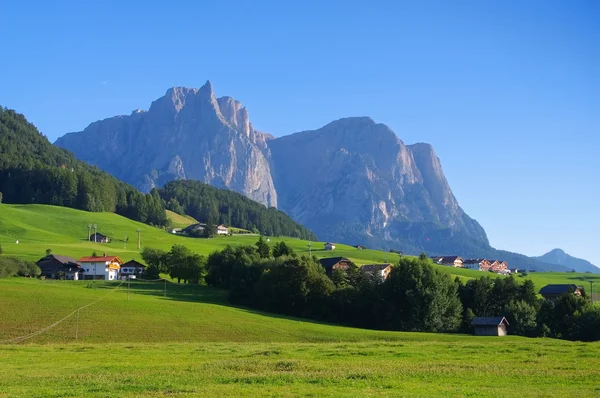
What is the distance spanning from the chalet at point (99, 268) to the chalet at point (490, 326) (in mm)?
72627

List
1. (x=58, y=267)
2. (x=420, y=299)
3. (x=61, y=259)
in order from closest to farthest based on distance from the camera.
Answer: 1. (x=420, y=299)
2. (x=58, y=267)
3. (x=61, y=259)

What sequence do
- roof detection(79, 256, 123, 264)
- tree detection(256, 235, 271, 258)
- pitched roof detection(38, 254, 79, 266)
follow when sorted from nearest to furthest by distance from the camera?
tree detection(256, 235, 271, 258), pitched roof detection(38, 254, 79, 266), roof detection(79, 256, 123, 264)

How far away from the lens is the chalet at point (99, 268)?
12456 centimetres

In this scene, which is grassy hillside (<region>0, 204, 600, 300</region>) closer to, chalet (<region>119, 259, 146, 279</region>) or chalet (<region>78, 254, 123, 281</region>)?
chalet (<region>119, 259, 146, 279</region>)

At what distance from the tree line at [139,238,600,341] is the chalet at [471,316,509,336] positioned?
3.23 m

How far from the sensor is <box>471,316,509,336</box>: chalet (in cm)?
8225

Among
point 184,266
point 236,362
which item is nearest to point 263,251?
point 184,266

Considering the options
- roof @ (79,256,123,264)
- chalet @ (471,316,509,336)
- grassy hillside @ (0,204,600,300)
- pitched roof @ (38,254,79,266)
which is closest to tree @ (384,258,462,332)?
chalet @ (471,316,509,336)

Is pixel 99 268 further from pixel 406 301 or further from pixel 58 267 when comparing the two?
pixel 406 301

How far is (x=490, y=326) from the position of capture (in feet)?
273

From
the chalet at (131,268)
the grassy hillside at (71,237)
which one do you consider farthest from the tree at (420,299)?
the chalet at (131,268)

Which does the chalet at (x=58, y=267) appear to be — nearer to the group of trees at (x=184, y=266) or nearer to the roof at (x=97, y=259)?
the roof at (x=97, y=259)

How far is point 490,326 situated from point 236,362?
2226 inches

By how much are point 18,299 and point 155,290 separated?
2676cm
